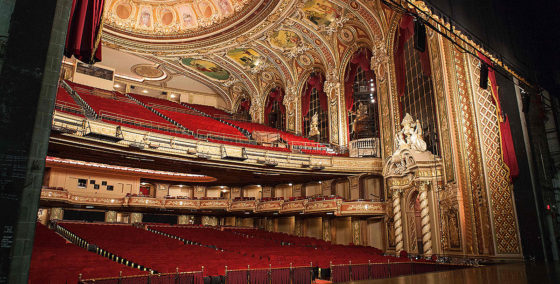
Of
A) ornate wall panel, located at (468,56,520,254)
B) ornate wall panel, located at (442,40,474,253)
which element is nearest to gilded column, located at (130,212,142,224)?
ornate wall panel, located at (442,40,474,253)

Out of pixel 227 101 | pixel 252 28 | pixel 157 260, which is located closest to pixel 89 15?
pixel 157 260

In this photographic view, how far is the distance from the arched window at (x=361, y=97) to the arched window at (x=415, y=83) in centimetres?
201

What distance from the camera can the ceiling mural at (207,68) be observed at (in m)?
23.3

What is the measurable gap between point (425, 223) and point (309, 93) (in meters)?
11.9

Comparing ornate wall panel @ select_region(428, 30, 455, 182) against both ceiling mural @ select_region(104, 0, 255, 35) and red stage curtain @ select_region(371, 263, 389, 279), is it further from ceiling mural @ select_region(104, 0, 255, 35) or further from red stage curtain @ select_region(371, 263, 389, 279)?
ceiling mural @ select_region(104, 0, 255, 35)

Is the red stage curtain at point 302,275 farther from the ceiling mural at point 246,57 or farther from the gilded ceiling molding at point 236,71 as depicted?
the gilded ceiling molding at point 236,71

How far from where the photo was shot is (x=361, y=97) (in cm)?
1711

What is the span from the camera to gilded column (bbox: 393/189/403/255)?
13.3 m

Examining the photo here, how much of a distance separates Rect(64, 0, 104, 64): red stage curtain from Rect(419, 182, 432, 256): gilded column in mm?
10887

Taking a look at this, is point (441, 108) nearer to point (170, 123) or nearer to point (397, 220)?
point (397, 220)

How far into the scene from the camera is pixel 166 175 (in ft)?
66.4

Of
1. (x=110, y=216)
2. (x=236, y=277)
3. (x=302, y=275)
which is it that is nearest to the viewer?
(x=236, y=277)

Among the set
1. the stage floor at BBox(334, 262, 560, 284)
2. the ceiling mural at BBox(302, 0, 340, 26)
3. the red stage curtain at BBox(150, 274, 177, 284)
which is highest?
the ceiling mural at BBox(302, 0, 340, 26)

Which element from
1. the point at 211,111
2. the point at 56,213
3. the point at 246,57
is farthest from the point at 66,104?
the point at 211,111
